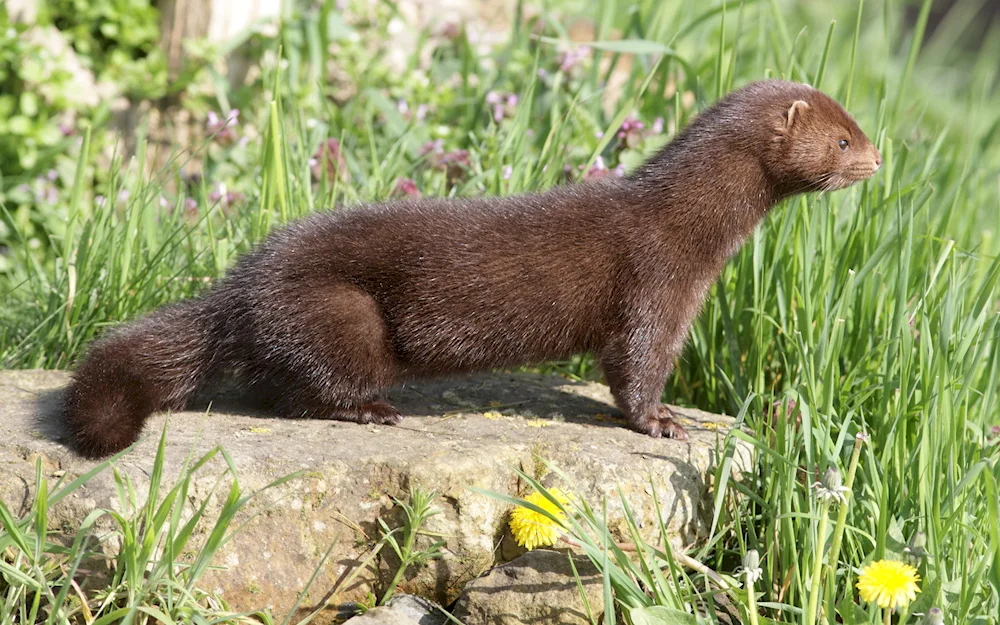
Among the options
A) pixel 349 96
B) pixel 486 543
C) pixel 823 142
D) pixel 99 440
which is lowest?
pixel 486 543

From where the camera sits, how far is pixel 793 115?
151 inches

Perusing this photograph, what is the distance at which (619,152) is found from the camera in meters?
5.30

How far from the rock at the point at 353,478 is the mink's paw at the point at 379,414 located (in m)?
0.06

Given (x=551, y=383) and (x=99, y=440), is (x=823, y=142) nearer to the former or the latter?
(x=551, y=383)

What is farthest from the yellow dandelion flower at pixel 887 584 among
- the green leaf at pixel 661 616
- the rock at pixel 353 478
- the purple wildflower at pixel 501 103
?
the purple wildflower at pixel 501 103

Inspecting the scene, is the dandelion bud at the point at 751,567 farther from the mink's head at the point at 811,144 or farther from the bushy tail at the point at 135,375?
the bushy tail at the point at 135,375

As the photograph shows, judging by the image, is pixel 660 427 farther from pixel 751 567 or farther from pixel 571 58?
pixel 571 58

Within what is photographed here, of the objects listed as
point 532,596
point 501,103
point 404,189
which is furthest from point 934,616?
point 501,103

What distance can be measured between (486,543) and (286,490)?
596 millimetres

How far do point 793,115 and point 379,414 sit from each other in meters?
1.76

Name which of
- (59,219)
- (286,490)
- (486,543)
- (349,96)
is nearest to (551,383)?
(486,543)

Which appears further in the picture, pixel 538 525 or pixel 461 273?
pixel 461 273

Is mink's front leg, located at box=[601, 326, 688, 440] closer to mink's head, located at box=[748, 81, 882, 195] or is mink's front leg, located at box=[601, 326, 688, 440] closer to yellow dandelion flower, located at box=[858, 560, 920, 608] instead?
mink's head, located at box=[748, 81, 882, 195]

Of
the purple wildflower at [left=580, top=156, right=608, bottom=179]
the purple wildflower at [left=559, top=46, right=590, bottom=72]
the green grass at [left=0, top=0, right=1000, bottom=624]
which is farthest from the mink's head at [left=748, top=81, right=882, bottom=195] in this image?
the purple wildflower at [left=559, top=46, right=590, bottom=72]
